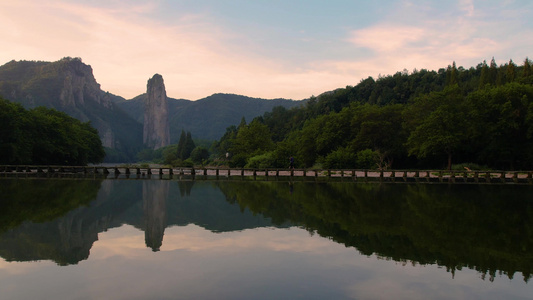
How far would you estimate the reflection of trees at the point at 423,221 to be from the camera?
13617mm

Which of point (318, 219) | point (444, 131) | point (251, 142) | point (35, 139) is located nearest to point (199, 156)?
point (251, 142)

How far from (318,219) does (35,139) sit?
57.5 meters

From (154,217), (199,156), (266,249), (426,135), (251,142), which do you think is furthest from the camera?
(199,156)

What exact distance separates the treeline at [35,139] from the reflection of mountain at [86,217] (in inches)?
1158

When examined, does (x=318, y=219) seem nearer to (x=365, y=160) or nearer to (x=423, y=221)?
(x=423, y=221)

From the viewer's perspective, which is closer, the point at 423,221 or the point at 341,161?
the point at 423,221

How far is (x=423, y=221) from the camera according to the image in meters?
19.1

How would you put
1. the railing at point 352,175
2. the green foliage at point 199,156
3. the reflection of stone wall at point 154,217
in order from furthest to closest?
the green foliage at point 199,156, the railing at point 352,175, the reflection of stone wall at point 154,217

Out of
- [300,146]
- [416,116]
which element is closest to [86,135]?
[300,146]

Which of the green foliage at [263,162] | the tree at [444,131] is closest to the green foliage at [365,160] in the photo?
the tree at [444,131]

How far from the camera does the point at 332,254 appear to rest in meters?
13.7

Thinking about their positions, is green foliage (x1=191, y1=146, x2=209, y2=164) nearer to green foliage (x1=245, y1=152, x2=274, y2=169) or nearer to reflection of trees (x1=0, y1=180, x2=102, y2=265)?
green foliage (x1=245, y1=152, x2=274, y2=169)

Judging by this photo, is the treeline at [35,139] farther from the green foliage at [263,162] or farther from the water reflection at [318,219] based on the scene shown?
the green foliage at [263,162]

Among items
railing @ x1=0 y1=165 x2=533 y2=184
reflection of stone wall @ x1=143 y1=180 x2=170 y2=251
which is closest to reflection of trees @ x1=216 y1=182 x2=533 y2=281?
reflection of stone wall @ x1=143 y1=180 x2=170 y2=251
